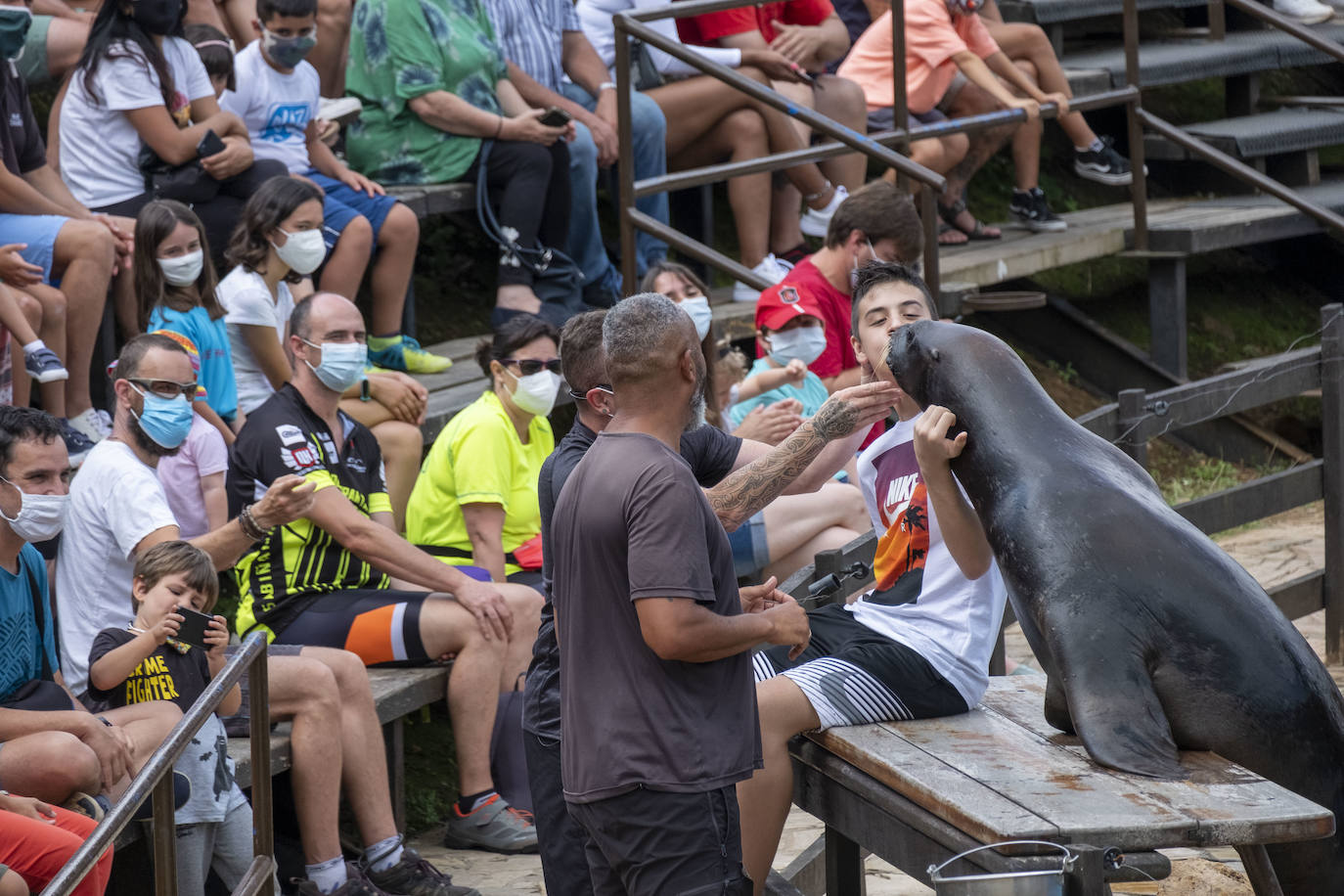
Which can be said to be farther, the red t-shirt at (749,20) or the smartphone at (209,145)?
the red t-shirt at (749,20)

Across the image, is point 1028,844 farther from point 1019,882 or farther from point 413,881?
point 413,881

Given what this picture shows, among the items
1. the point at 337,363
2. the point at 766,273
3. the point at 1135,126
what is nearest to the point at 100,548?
the point at 337,363

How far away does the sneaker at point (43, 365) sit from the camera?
5082 millimetres

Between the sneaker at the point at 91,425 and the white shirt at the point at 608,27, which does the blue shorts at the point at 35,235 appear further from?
the white shirt at the point at 608,27

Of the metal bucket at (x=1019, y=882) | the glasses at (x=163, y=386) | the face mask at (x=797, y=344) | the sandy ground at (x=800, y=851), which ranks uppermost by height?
the glasses at (x=163, y=386)

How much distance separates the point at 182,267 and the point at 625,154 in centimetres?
211

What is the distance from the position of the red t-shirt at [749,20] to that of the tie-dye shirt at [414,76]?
1.32 m

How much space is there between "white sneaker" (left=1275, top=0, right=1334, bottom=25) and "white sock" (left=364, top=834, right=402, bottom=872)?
31.0ft

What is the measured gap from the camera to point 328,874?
461 cm

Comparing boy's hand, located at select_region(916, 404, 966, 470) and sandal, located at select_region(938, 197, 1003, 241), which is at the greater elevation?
boy's hand, located at select_region(916, 404, 966, 470)

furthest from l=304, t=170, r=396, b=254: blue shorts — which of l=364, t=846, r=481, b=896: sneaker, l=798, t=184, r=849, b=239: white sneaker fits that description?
l=364, t=846, r=481, b=896: sneaker

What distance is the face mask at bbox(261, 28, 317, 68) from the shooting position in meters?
6.69

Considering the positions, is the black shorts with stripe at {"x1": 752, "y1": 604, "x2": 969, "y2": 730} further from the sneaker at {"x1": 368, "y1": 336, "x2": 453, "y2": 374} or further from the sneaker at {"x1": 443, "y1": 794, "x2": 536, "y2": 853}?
the sneaker at {"x1": 368, "y1": 336, "x2": 453, "y2": 374}

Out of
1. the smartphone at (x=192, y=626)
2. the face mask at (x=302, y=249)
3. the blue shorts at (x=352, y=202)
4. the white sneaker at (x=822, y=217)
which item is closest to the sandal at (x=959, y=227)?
the white sneaker at (x=822, y=217)
